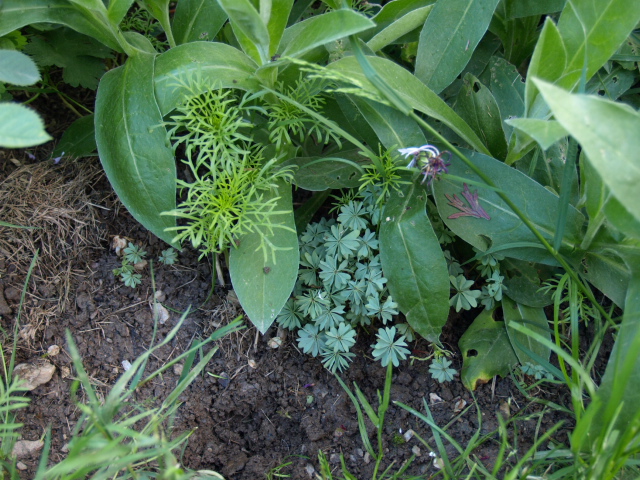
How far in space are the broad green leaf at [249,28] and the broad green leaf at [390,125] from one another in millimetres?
320

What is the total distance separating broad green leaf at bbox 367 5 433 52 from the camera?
1.75 m

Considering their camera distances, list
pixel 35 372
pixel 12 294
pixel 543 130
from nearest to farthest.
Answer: pixel 543 130
pixel 35 372
pixel 12 294

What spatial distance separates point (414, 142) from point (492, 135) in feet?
1.09

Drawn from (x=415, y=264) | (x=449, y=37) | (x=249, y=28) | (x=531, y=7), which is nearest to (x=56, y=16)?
(x=249, y=28)

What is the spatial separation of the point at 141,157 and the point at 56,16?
A: 21.1 inches

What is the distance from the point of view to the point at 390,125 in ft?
5.54

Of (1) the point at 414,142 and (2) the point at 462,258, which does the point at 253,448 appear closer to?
(2) the point at 462,258

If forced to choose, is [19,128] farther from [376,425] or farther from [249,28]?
[376,425]

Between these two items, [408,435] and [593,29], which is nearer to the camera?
[593,29]

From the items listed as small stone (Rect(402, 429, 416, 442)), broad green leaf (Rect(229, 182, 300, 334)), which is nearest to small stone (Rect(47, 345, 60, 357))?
broad green leaf (Rect(229, 182, 300, 334))

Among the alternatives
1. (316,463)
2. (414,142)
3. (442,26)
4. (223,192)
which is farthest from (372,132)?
(316,463)

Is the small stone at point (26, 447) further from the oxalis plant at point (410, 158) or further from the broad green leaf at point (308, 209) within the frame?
the broad green leaf at point (308, 209)

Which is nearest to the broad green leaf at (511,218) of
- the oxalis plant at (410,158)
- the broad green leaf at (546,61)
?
the oxalis plant at (410,158)

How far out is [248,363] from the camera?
1.84 m
